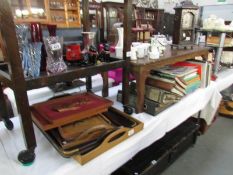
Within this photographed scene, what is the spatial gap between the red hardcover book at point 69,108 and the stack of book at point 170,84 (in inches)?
14.4

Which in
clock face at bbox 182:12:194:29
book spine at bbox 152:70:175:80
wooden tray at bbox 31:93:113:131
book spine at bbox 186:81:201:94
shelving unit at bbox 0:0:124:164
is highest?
clock face at bbox 182:12:194:29

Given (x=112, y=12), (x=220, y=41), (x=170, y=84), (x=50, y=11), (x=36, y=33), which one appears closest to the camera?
(x=36, y=33)

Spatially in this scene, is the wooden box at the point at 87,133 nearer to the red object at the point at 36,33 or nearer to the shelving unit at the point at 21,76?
the shelving unit at the point at 21,76

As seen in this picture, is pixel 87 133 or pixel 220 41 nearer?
Result: pixel 87 133

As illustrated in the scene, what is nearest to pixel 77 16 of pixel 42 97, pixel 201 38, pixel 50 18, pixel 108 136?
pixel 50 18

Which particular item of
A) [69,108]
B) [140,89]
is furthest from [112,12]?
[69,108]

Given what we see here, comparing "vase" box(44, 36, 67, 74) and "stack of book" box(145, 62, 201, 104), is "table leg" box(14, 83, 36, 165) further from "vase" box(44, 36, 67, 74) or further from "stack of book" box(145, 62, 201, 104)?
"stack of book" box(145, 62, 201, 104)

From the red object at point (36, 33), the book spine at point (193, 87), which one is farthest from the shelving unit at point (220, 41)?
the red object at point (36, 33)

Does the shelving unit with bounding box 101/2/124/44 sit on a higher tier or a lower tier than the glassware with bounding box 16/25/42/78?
higher

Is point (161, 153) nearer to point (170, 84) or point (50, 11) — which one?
point (170, 84)

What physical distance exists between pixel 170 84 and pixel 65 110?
691 millimetres

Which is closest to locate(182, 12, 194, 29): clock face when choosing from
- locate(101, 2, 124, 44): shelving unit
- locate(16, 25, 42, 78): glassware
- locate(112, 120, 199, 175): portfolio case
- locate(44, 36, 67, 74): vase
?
locate(112, 120, 199, 175): portfolio case

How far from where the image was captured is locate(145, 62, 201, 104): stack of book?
1212 millimetres

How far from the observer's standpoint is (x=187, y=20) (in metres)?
1.62
